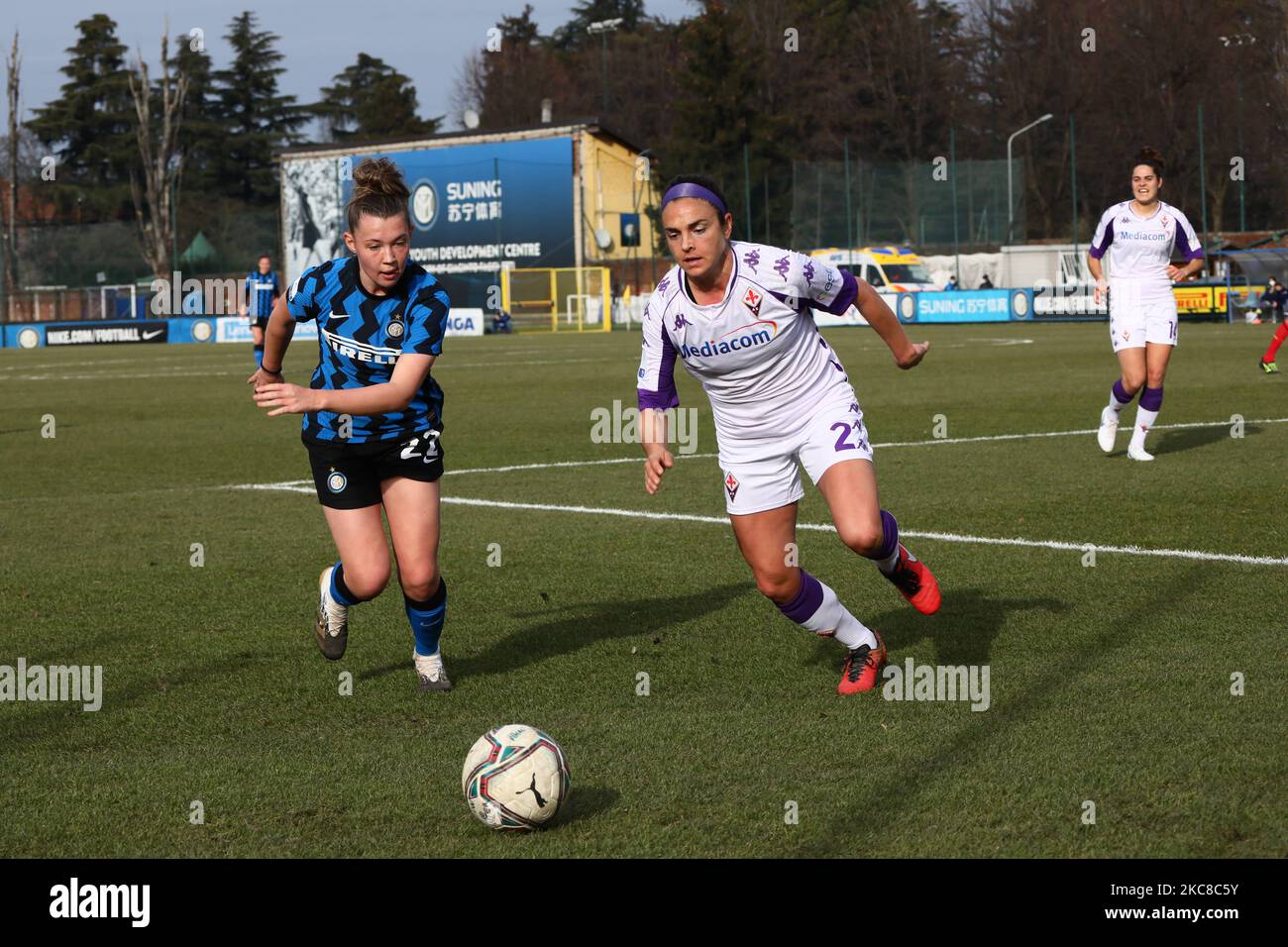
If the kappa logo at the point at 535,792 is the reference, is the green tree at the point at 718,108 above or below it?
above

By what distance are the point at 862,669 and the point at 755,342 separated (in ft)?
4.34

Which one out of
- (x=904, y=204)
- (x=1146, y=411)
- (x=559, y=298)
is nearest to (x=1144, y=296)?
(x=1146, y=411)

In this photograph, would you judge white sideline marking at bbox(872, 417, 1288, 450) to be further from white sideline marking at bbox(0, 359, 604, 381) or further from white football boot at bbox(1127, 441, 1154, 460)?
white sideline marking at bbox(0, 359, 604, 381)

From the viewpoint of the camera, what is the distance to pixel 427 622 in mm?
6273

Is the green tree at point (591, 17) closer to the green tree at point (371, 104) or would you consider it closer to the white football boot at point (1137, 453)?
the green tree at point (371, 104)

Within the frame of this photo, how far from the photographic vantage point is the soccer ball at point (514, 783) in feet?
15.0

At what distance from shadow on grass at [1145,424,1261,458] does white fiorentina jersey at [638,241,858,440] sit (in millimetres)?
7750

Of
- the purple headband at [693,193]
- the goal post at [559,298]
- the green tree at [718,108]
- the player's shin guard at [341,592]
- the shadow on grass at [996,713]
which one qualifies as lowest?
the shadow on grass at [996,713]

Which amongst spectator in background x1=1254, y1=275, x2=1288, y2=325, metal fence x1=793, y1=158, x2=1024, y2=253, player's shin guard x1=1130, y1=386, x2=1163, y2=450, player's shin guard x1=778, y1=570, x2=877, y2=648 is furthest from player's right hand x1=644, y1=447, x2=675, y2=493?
metal fence x1=793, y1=158, x2=1024, y2=253

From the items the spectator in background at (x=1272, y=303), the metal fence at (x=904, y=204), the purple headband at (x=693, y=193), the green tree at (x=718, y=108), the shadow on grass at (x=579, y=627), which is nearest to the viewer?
the purple headband at (x=693, y=193)

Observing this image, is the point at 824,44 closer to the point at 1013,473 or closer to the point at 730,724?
the point at 1013,473

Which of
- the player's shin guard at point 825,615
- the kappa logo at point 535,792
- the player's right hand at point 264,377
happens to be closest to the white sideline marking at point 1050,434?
the player's shin guard at point 825,615

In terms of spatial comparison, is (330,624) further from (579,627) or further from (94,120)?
(94,120)
